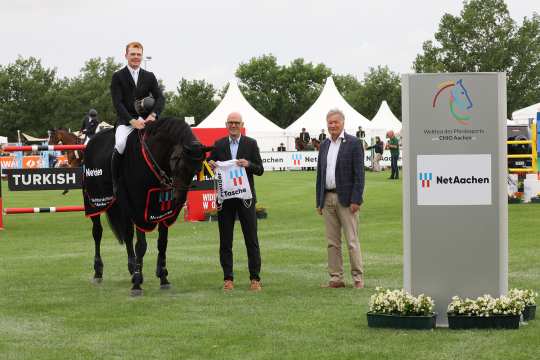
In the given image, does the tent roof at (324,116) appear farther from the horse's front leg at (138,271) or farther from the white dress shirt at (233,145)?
the horse's front leg at (138,271)

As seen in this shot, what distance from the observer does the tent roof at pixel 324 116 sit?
207ft

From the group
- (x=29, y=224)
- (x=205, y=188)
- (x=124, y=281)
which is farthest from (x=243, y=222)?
(x=29, y=224)

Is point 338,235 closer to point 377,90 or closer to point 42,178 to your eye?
point 42,178

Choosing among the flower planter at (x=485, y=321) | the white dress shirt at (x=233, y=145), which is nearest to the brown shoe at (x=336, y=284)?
the white dress shirt at (x=233, y=145)

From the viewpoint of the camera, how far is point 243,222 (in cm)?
1317

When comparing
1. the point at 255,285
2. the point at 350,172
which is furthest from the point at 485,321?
the point at 255,285

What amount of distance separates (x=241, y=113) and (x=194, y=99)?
50.8m

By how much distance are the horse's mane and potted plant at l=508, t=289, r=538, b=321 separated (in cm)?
424

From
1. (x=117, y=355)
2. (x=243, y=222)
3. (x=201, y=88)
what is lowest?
(x=117, y=355)

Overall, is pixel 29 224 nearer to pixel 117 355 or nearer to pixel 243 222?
pixel 243 222

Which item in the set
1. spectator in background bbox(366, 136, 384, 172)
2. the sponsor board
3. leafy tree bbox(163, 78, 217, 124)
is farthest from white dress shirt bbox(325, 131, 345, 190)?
leafy tree bbox(163, 78, 217, 124)

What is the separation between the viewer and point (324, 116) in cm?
6494

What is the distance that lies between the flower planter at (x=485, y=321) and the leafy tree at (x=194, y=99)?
10284cm

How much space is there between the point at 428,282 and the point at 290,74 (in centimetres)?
12220
